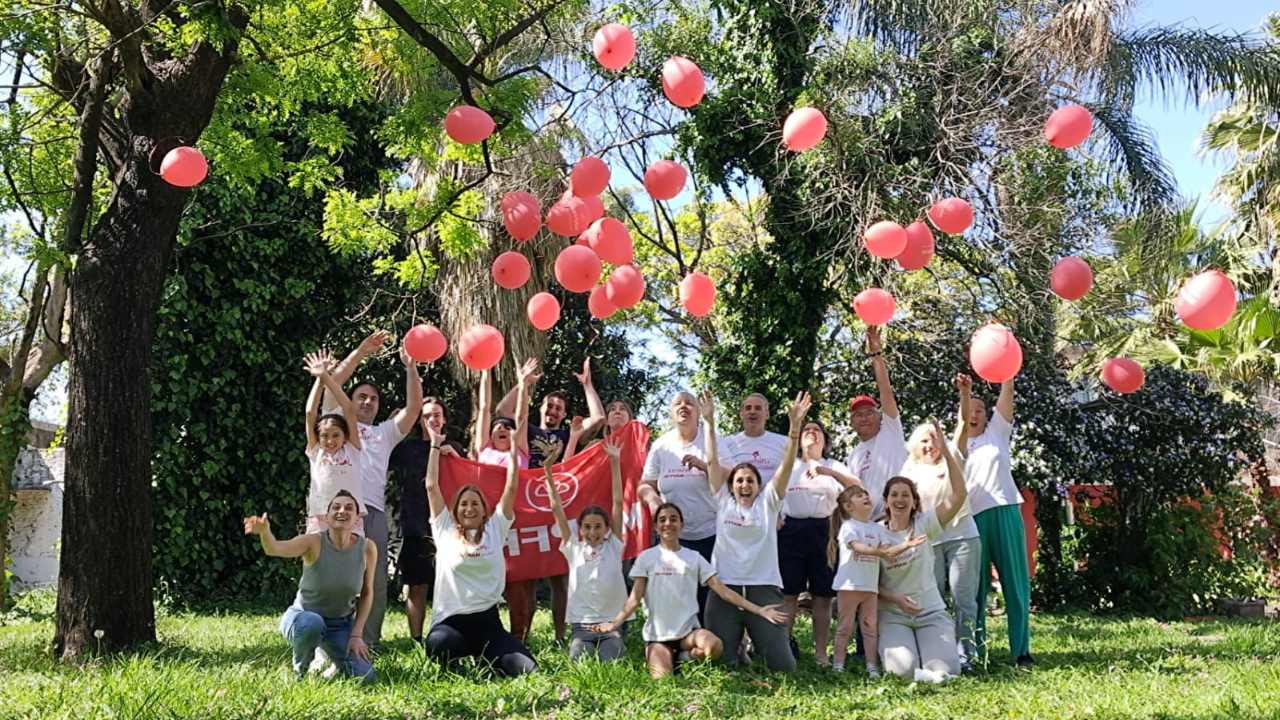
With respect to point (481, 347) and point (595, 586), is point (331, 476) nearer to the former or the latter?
point (481, 347)

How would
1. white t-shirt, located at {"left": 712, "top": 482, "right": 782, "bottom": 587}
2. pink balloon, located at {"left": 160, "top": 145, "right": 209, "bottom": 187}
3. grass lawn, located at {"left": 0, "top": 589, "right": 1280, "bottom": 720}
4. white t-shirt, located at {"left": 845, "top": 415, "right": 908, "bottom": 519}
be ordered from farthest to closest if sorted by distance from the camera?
white t-shirt, located at {"left": 845, "top": 415, "right": 908, "bottom": 519}
white t-shirt, located at {"left": 712, "top": 482, "right": 782, "bottom": 587}
pink balloon, located at {"left": 160, "top": 145, "right": 209, "bottom": 187}
grass lawn, located at {"left": 0, "top": 589, "right": 1280, "bottom": 720}

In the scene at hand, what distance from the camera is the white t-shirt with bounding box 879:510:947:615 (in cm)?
645

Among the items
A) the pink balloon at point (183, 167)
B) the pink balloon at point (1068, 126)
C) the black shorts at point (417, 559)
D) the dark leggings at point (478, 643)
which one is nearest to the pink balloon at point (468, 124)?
the pink balloon at point (183, 167)

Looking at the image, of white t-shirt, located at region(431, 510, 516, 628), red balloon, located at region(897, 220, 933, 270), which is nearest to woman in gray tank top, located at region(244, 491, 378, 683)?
white t-shirt, located at region(431, 510, 516, 628)

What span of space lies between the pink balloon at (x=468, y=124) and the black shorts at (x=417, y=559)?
272 centimetres

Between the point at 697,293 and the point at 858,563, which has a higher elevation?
the point at 697,293

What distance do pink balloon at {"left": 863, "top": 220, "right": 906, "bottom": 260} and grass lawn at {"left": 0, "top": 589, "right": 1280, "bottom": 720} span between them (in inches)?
108

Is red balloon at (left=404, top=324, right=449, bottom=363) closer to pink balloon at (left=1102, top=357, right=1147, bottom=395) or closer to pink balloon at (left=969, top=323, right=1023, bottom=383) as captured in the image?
pink balloon at (left=969, top=323, right=1023, bottom=383)

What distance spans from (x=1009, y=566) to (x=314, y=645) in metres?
4.28

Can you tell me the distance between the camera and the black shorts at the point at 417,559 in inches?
284

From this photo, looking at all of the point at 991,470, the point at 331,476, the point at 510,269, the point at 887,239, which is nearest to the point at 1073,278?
the point at 887,239

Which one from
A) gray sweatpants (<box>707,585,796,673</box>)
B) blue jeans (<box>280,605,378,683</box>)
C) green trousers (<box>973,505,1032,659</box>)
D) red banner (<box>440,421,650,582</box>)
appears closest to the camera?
blue jeans (<box>280,605,378,683</box>)

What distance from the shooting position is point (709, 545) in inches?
274

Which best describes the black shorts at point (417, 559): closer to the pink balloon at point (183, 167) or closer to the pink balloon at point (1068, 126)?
the pink balloon at point (183, 167)
